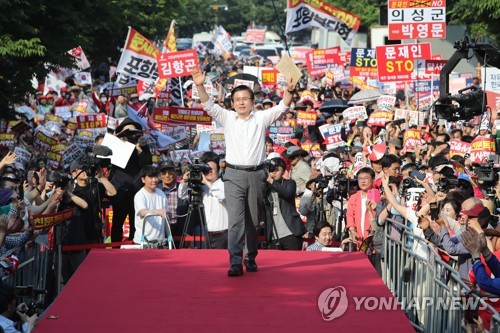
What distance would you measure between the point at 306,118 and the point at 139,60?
410 centimetres

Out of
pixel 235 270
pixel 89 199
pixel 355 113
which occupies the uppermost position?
pixel 355 113

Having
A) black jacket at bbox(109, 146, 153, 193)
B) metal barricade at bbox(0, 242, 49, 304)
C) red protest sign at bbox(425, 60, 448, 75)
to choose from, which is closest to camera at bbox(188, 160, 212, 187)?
metal barricade at bbox(0, 242, 49, 304)

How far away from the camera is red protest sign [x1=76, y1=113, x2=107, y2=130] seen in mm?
22641

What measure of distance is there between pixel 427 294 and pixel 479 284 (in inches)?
62.3

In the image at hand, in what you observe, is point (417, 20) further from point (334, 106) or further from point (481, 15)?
point (481, 15)

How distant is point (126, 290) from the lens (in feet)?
33.8

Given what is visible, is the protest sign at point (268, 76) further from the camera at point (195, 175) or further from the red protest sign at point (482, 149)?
the camera at point (195, 175)

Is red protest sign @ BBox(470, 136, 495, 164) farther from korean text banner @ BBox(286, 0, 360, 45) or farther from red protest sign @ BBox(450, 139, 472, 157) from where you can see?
korean text banner @ BBox(286, 0, 360, 45)

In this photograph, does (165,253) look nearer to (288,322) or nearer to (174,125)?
(288,322)

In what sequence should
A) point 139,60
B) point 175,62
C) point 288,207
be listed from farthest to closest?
point 139,60
point 175,62
point 288,207

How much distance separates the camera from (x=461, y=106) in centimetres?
1334

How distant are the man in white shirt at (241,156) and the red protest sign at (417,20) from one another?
47.8ft

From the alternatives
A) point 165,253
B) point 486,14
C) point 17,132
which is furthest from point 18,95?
point 486,14

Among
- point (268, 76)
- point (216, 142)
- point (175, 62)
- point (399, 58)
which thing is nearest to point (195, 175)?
point (216, 142)
